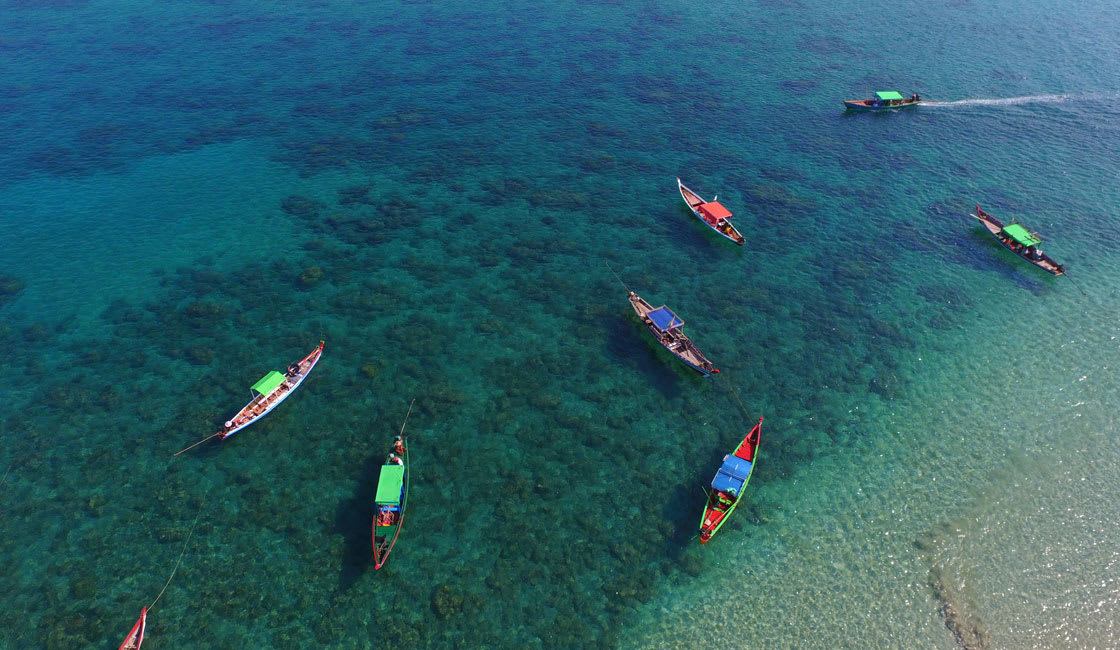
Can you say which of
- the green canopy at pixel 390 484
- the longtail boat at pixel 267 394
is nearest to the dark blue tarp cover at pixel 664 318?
the green canopy at pixel 390 484

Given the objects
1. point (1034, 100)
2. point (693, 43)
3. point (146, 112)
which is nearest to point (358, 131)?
point (146, 112)

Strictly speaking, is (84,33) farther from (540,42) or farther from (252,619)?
(252,619)

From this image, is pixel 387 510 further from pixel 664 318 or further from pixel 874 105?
pixel 874 105

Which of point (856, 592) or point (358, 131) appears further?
point (358, 131)

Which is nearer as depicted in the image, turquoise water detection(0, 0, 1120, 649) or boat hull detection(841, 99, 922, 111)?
turquoise water detection(0, 0, 1120, 649)

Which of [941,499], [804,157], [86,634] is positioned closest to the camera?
[86,634]

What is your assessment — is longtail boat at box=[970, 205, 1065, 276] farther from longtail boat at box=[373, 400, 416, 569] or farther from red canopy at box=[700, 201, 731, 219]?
longtail boat at box=[373, 400, 416, 569]

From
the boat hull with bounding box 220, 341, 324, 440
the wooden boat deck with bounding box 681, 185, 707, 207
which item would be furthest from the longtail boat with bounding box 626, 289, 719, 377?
the boat hull with bounding box 220, 341, 324, 440

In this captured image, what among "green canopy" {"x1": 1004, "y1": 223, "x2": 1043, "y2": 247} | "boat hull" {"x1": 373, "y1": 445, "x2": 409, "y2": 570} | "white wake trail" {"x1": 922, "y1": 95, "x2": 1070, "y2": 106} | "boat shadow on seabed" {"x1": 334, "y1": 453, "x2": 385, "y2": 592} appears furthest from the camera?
"white wake trail" {"x1": 922, "y1": 95, "x2": 1070, "y2": 106}
